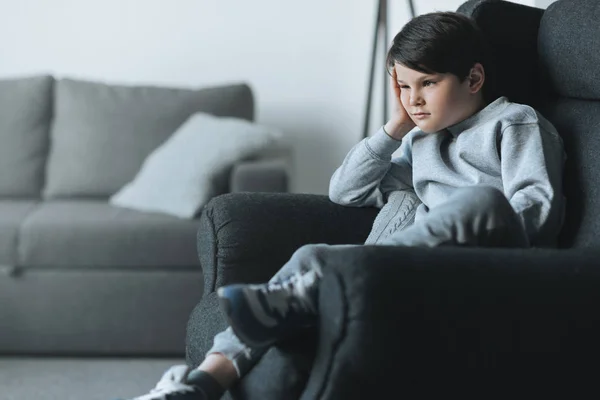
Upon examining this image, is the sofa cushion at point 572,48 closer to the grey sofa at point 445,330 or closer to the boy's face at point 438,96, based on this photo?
the boy's face at point 438,96

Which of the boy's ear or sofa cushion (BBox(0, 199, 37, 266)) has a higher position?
the boy's ear

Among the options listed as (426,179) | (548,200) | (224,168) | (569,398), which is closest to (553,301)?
(569,398)

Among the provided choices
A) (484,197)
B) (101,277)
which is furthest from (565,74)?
(101,277)

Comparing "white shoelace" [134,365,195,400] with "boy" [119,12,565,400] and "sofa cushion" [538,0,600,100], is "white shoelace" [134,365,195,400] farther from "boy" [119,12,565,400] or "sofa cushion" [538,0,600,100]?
"sofa cushion" [538,0,600,100]

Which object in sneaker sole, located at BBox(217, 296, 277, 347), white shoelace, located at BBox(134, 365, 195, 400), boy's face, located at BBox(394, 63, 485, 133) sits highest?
boy's face, located at BBox(394, 63, 485, 133)

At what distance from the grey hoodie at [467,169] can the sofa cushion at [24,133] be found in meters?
1.71

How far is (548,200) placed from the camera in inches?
66.8

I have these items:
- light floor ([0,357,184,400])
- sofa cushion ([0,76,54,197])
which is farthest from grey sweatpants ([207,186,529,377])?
sofa cushion ([0,76,54,197])

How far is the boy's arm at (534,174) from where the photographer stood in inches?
66.5

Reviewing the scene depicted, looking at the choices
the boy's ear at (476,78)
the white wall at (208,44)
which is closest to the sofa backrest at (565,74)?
the boy's ear at (476,78)

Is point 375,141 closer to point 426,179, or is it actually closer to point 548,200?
point 426,179

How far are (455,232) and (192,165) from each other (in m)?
1.68

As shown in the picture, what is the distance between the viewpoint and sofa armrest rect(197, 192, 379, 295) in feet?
6.23

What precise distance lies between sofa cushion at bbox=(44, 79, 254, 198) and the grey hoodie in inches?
57.4
